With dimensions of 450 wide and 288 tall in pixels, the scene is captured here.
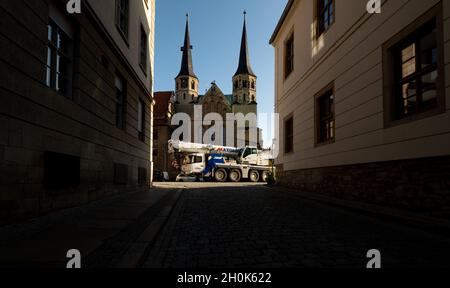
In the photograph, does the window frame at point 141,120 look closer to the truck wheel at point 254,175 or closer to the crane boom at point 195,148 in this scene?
the crane boom at point 195,148

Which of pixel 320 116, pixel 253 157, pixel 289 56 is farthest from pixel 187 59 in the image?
pixel 320 116

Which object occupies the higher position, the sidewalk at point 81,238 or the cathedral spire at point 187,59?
the cathedral spire at point 187,59

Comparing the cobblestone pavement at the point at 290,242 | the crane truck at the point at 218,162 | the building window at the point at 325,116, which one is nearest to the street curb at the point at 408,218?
the cobblestone pavement at the point at 290,242

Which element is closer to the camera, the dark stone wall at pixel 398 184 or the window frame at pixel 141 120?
the dark stone wall at pixel 398 184

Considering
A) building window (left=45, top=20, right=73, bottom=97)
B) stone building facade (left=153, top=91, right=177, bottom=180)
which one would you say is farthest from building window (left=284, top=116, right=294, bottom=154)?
stone building facade (left=153, top=91, right=177, bottom=180)

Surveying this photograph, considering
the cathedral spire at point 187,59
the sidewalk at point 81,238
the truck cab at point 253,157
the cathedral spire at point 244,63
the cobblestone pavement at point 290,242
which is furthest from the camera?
the cathedral spire at point 187,59

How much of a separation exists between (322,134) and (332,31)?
3535mm

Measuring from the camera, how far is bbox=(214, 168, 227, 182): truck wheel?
29.1 m

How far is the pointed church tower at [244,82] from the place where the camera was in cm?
6900

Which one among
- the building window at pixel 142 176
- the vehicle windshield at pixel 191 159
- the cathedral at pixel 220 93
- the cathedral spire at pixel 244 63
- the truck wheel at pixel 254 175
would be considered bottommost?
the truck wheel at pixel 254 175

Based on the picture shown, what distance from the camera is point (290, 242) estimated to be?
419cm

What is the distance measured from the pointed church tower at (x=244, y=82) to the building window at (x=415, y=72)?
2444 inches

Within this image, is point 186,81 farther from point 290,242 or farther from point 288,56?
point 290,242
